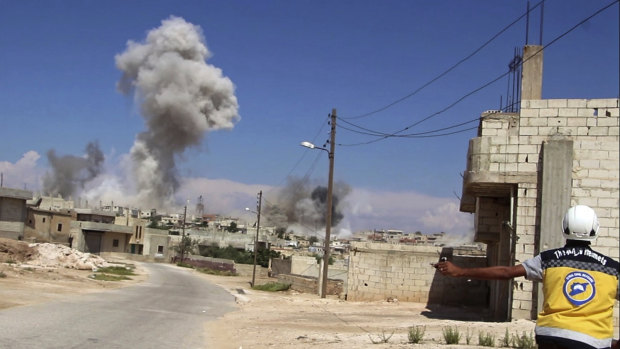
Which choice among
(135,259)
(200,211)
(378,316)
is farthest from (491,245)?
(200,211)

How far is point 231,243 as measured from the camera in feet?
248

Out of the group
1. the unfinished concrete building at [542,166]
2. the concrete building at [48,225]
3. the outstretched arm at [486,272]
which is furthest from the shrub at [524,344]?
the concrete building at [48,225]

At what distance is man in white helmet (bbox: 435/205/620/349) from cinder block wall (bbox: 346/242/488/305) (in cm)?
1634

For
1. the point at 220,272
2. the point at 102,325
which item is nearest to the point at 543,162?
the point at 102,325

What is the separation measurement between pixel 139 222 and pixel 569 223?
6872 cm

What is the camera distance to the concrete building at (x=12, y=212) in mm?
45062

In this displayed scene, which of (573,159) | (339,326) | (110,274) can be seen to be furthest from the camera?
(110,274)

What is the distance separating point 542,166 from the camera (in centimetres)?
1247

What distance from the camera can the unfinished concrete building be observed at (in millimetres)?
11578

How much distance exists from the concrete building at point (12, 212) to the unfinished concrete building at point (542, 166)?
39684 millimetres

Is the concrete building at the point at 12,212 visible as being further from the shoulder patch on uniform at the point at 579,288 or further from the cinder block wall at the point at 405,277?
the shoulder patch on uniform at the point at 579,288

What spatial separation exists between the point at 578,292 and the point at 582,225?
38 centimetres

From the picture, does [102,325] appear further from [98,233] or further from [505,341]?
[98,233]

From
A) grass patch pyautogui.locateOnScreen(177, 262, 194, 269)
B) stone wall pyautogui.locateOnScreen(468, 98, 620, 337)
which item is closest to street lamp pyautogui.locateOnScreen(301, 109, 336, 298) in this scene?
stone wall pyautogui.locateOnScreen(468, 98, 620, 337)
